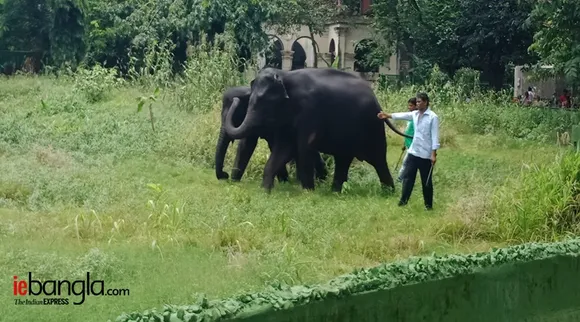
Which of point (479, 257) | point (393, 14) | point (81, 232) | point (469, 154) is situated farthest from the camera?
point (393, 14)

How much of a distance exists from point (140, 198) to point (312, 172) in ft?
8.75

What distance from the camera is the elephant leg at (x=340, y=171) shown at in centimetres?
1139

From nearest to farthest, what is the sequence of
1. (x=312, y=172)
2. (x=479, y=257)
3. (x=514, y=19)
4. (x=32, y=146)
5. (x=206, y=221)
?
1. (x=479, y=257)
2. (x=206, y=221)
3. (x=312, y=172)
4. (x=32, y=146)
5. (x=514, y=19)

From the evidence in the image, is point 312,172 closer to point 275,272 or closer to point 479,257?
point 275,272

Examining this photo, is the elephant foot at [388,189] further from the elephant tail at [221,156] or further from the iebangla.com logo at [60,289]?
the iebangla.com logo at [60,289]

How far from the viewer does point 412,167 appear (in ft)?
32.1

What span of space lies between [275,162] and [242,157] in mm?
885

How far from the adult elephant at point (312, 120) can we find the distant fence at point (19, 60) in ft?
67.2

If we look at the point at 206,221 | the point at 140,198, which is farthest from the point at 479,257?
the point at 140,198

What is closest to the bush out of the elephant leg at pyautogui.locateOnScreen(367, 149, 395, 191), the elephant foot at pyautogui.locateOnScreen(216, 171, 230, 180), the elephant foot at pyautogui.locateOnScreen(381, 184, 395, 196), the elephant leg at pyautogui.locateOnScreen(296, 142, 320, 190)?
the elephant foot at pyautogui.locateOnScreen(381, 184, 395, 196)

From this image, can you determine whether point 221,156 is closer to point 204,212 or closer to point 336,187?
point 336,187

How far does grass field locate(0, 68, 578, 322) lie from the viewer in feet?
20.9

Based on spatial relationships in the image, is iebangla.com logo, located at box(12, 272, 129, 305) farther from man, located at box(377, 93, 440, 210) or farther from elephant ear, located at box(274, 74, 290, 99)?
elephant ear, located at box(274, 74, 290, 99)

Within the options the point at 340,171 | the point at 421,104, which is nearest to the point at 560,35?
the point at 340,171
